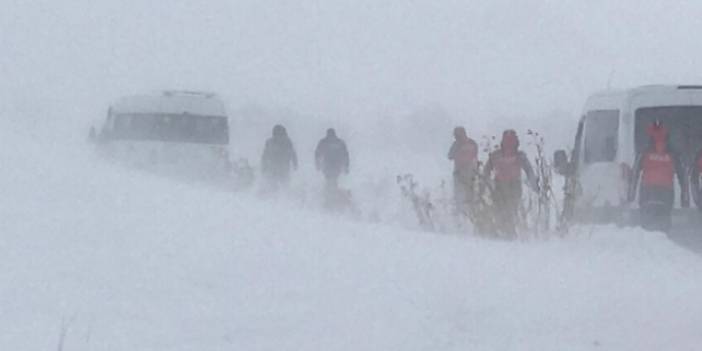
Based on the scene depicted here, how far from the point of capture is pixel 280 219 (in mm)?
11086

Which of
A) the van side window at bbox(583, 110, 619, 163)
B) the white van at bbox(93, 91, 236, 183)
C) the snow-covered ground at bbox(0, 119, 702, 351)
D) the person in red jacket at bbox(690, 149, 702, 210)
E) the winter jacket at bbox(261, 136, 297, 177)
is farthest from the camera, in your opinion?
the white van at bbox(93, 91, 236, 183)

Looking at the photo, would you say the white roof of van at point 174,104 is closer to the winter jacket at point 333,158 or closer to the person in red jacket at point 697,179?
the winter jacket at point 333,158

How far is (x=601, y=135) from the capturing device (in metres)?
17.0

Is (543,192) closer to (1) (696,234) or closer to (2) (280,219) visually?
(1) (696,234)

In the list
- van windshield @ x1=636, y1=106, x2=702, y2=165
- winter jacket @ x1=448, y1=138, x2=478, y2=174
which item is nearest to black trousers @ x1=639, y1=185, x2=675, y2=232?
van windshield @ x1=636, y1=106, x2=702, y2=165

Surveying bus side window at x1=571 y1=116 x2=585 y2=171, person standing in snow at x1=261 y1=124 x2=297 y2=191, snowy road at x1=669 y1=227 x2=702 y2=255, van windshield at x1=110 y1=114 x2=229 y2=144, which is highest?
bus side window at x1=571 y1=116 x2=585 y2=171

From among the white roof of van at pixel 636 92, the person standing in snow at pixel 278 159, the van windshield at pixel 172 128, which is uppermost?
the white roof of van at pixel 636 92

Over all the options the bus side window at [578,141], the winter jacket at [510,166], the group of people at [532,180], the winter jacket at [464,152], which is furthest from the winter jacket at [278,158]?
the winter jacket at [510,166]

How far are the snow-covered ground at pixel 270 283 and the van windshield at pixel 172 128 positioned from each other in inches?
434

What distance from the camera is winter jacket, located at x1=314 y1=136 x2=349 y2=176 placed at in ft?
70.0

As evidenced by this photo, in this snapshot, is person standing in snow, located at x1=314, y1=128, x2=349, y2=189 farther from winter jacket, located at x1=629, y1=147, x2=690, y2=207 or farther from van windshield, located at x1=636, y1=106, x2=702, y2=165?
winter jacket, located at x1=629, y1=147, x2=690, y2=207

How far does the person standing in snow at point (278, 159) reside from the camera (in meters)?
21.3

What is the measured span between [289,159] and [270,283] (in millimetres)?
12479

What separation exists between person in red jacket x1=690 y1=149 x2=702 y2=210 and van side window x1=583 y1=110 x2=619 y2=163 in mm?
919
